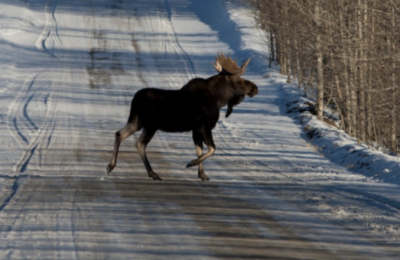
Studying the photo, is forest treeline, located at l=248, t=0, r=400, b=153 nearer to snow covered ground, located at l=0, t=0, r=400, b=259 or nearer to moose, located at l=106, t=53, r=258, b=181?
snow covered ground, located at l=0, t=0, r=400, b=259

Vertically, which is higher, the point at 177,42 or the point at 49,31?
the point at 177,42

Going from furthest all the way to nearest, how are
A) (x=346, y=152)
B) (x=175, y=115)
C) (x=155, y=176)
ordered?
(x=346, y=152)
(x=175, y=115)
(x=155, y=176)

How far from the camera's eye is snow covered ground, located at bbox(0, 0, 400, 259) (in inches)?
287

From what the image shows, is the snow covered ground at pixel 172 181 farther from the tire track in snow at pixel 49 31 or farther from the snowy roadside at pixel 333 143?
the tire track in snow at pixel 49 31

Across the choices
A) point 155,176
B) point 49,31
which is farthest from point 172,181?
point 49,31

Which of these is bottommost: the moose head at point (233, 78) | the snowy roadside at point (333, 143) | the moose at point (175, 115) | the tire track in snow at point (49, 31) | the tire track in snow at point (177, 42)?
the tire track in snow at point (49, 31)

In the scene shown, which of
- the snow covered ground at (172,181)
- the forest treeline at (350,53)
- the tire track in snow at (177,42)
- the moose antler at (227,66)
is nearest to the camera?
the snow covered ground at (172,181)

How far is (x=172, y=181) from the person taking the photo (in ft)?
37.6

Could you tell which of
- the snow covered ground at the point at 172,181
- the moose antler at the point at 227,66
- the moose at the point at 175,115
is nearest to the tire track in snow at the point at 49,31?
the snow covered ground at the point at 172,181

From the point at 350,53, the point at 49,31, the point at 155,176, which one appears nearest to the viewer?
the point at 155,176

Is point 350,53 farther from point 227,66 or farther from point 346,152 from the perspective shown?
point 227,66

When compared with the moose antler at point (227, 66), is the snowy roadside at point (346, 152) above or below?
below

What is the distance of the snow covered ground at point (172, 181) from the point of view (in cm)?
729

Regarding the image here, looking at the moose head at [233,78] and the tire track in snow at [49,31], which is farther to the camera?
the tire track in snow at [49,31]
